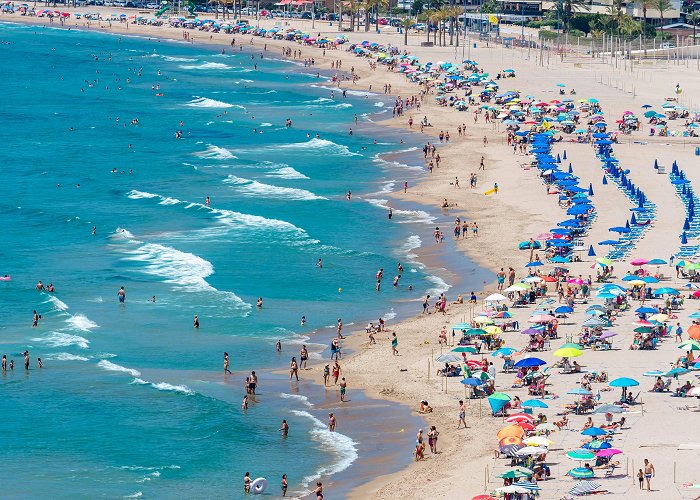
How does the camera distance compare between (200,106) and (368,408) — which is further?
(200,106)

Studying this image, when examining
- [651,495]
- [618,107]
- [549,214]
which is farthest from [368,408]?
[618,107]

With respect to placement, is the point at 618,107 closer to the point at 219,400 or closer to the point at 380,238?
the point at 380,238

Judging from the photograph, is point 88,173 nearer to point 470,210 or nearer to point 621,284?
point 470,210

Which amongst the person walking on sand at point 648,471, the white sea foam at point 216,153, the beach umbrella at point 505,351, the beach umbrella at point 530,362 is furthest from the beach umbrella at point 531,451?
the white sea foam at point 216,153

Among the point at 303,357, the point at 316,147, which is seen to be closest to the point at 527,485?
the point at 303,357

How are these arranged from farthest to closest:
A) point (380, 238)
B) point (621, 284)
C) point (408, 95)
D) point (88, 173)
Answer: point (408, 95) → point (88, 173) → point (380, 238) → point (621, 284)

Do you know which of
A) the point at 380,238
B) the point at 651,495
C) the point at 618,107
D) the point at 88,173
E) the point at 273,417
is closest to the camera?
the point at 651,495

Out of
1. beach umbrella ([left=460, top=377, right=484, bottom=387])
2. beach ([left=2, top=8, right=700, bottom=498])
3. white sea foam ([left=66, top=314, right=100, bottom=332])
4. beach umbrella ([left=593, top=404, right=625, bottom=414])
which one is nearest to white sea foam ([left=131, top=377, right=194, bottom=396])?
beach ([left=2, top=8, right=700, bottom=498])
